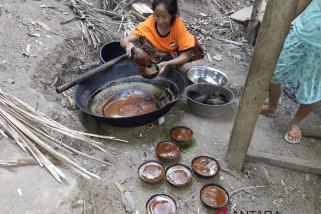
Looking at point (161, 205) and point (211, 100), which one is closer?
point (161, 205)

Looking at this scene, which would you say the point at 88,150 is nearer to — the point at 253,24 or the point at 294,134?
the point at 294,134

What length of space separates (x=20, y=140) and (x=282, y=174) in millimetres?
2171

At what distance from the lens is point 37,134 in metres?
2.56

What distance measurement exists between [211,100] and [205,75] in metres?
0.64

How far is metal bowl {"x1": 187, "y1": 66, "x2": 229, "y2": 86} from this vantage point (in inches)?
158

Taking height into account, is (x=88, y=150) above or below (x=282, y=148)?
above

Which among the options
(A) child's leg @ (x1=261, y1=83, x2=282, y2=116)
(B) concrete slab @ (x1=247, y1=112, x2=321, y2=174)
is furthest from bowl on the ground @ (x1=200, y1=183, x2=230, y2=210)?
(A) child's leg @ (x1=261, y1=83, x2=282, y2=116)

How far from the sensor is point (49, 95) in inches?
127

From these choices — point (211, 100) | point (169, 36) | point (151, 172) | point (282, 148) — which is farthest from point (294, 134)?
point (169, 36)

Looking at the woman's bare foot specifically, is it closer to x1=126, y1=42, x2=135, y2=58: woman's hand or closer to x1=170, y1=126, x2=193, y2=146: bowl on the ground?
x1=170, y1=126, x2=193, y2=146: bowl on the ground

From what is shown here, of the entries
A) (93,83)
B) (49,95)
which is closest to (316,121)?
(93,83)

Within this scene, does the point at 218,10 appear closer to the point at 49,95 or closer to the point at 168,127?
the point at 168,127

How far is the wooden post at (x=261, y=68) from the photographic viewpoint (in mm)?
2020

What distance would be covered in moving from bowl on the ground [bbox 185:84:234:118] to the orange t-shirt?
476 mm
